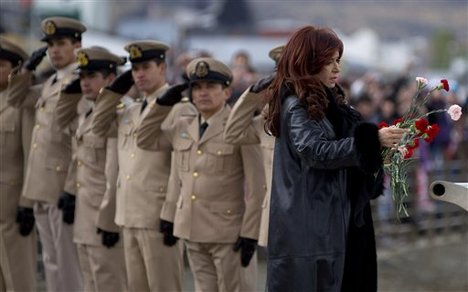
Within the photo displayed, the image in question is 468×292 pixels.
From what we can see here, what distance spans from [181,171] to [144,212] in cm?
40

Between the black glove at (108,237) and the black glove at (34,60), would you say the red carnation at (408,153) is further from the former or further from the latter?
the black glove at (34,60)

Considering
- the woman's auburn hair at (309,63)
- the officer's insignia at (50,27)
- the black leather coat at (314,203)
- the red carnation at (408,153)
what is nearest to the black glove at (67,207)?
the officer's insignia at (50,27)

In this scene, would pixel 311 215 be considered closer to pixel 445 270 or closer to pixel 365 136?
pixel 365 136

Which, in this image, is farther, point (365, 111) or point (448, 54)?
point (448, 54)

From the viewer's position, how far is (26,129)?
9734 millimetres

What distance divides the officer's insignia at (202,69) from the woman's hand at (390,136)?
7.90 ft

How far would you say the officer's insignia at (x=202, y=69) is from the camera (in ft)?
27.0

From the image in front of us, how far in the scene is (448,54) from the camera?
116 m

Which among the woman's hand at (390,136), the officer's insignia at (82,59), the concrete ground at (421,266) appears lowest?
the concrete ground at (421,266)

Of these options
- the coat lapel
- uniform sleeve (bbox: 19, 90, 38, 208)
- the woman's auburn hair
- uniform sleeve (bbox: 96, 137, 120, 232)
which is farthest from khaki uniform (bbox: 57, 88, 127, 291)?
the woman's auburn hair

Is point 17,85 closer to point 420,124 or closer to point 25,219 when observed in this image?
point 25,219

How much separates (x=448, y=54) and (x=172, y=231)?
10893 centimetres

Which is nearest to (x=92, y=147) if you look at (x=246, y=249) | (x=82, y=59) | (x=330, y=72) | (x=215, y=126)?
(x=82, y=59)

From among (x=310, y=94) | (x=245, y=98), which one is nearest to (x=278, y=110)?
(x=310, y=94)
